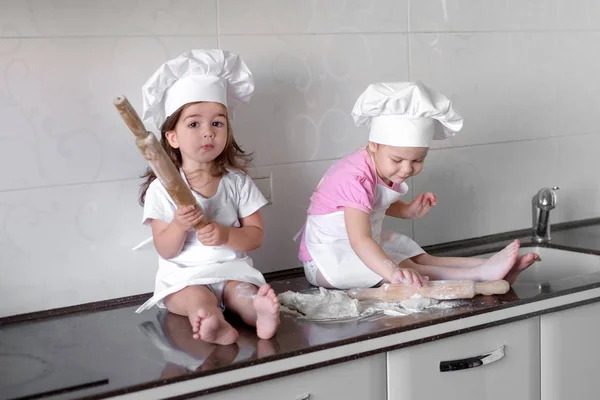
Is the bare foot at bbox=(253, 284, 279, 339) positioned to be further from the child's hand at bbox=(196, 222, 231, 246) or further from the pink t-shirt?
the pink t-shirt

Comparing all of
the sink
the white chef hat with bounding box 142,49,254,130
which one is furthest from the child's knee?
the sink

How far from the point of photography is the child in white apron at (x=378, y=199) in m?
1.51

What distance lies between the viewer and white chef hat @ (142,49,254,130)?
1.41 metres

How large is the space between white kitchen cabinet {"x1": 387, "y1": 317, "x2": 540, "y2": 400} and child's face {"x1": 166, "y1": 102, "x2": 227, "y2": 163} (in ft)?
1.54

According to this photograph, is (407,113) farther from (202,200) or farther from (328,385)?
(328,385)

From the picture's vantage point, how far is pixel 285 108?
173cm

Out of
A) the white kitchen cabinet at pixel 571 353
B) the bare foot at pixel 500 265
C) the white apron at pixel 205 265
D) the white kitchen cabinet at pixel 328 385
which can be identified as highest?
the white apron at pixel 205 265

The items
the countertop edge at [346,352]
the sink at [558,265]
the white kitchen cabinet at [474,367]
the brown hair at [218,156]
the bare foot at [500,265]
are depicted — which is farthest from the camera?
the sink at [558,265]

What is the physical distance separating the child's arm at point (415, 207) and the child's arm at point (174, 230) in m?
0.49

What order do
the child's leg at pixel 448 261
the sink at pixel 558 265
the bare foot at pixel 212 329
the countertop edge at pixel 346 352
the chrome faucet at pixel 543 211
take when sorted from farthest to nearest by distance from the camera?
the chrome faucet at pixel 543 211
the sink at pixel 558 265
the child's leg at pixel 448 261
the bare foot at pixel 212 329
the countertop edge at pixel 346 352

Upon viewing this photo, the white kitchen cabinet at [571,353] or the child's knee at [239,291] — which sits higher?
the child's knee at [239,291]

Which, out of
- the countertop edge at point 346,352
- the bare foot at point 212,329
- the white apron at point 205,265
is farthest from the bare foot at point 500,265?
the bare foot at point 212,329

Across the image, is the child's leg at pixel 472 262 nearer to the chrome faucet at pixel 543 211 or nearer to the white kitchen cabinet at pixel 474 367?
the white kitchen cabinet at pixel 474 367

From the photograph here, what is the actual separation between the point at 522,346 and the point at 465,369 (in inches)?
5.5
